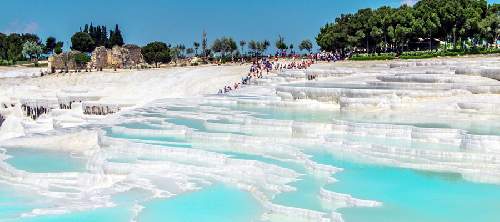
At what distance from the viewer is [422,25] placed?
4234cm

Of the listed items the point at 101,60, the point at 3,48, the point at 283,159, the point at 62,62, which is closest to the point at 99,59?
the point at 101,60

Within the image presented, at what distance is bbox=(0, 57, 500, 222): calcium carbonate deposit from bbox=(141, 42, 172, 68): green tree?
41.2 m

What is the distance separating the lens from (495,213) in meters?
9.88

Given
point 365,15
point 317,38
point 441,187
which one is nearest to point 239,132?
point 441,187

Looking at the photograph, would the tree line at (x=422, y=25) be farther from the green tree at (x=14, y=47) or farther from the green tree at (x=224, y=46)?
the green tree at (x=14, y=47)

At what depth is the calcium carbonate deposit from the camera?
10.9 m

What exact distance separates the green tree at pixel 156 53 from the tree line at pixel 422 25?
20.0 meters

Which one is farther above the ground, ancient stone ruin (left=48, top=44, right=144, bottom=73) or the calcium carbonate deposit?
ancient stone ruin (left=48, top=44, right=144, bottom=73)

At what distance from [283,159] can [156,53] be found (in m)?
53.1

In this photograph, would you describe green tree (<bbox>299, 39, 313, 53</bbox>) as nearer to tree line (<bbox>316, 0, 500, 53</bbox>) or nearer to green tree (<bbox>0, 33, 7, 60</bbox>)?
tree line (<bbox>316, 0, 500, 53</bbox>)

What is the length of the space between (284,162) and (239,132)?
3.64m

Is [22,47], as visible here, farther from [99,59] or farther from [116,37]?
[99,59]

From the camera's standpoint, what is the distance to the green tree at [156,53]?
6575 centimetres

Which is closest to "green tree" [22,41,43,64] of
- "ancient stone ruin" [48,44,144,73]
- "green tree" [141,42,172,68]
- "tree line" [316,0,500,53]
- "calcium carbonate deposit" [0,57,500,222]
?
Result: "green tree" [141,42,172,68]
